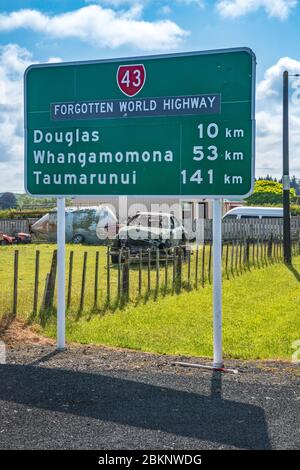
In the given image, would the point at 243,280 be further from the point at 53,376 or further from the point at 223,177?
the point at 53,376

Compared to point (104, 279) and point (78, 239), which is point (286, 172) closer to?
point (104, 279)

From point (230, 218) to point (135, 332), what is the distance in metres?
32.3

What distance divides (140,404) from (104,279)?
39.7 feet

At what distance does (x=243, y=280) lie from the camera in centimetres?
1720

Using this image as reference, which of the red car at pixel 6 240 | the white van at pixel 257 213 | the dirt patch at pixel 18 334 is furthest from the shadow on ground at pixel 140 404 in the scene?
the white van at pixel 257 213

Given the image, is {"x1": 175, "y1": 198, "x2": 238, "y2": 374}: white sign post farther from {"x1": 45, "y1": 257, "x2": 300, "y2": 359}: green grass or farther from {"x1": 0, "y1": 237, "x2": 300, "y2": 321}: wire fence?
Answer: {"x1": 0, "y1": 237, "x2": 300, "y2": 321}: wire fence

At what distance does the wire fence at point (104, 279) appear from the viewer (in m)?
10.7

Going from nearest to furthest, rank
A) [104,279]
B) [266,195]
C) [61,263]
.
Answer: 1. [61,263]
2. [104,279]
3. [266,195]

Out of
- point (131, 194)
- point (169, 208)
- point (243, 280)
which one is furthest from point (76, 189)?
point (169, 208)

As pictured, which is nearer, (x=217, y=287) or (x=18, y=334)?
(x=217, y=287)

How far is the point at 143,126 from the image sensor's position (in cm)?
747

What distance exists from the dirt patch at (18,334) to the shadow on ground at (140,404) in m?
1.54

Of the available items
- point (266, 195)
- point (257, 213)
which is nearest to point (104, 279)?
point (257, 213)
